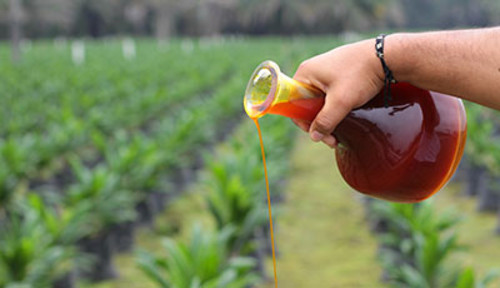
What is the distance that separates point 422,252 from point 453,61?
2155mm

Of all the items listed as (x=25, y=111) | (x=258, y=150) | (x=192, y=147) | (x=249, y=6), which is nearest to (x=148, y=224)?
(x=258, y=150)

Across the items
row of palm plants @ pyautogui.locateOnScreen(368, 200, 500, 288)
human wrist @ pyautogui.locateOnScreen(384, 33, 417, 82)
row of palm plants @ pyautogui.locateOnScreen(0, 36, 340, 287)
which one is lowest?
row of palm plants @ pyautogui.locateOnScreen(368, 200, 500, 288)

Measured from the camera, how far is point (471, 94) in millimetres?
1264

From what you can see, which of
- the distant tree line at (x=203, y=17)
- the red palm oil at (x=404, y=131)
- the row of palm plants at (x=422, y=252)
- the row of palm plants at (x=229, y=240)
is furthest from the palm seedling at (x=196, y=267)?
the distant tree line at (x=203, y=17)

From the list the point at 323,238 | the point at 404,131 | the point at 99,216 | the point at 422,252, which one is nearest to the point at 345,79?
the point at 404,131

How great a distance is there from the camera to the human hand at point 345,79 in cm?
127

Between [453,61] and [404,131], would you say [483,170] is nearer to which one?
[404,131]

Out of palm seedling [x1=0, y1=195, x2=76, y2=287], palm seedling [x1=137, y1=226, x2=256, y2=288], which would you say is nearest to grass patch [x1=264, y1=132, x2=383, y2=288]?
palm seedling [x1=137, y1=226, x2=256, y2=288]

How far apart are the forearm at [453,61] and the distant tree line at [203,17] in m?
42.9

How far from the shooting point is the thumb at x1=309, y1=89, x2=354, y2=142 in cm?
127

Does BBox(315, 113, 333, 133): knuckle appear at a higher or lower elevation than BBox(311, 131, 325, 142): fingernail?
higher

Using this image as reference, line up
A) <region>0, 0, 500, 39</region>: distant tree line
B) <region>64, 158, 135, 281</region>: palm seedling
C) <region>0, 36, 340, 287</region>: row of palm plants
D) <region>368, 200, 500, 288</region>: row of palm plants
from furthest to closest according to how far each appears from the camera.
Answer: <region>0, 0, 500, 39</region>: distant tree line, <region>64, 158, 135, 281</region>: palm seedling, <region>0, 36, 340, 287</region>: row of palm plants, <region>368, 200, 500, 288</region>: row of palm plants

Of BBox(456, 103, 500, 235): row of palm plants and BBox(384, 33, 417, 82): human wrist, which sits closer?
BBox(384, 33, 417, 82): human wrist

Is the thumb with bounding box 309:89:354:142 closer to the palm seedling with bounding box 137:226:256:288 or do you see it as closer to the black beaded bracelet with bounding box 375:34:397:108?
the black beaded bracelet with bounding box 375:34:397:108
